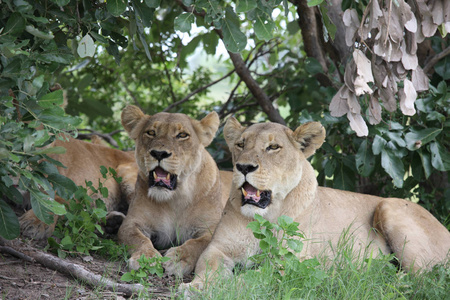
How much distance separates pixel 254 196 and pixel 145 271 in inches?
32.1

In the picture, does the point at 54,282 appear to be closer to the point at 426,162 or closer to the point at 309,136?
the point at 309,136

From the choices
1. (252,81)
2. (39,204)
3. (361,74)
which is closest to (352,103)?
(361,74)

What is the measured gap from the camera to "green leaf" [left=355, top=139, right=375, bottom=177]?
501 cm

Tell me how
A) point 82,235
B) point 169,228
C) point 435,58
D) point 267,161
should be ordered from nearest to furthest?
point 267,161
point 82,235
point 169,228
point 435,58

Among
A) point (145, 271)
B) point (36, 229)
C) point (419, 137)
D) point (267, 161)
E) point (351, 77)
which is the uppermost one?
point (351, 77)

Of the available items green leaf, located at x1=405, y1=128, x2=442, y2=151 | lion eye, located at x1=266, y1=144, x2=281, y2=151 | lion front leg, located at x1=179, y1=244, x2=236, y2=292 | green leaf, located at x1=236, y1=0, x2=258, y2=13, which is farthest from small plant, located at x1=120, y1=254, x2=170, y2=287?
green leaf, located at x1=405, y1=128, x2=442, y2=151

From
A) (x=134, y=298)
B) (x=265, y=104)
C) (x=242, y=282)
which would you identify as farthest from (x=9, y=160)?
(x=265, y=104)

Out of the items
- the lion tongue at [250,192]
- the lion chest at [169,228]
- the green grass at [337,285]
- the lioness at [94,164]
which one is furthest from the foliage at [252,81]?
the lion chest at [169,228]

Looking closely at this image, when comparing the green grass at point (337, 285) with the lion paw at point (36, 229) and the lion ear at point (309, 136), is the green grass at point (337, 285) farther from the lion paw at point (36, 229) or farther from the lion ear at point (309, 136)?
the lion paw at point (36, 229)

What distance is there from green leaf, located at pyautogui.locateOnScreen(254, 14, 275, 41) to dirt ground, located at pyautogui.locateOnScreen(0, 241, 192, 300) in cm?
148

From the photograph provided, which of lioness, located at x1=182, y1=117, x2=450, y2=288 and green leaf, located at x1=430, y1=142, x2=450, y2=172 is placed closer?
lioness, located at x1=182, y1=117, x2=450, y2=288

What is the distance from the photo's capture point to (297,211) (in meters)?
3.95

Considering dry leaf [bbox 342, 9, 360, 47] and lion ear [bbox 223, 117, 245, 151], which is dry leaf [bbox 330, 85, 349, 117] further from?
lion ear [bbox 223, 117, 245, 151]

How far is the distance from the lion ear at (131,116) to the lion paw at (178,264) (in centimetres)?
112
